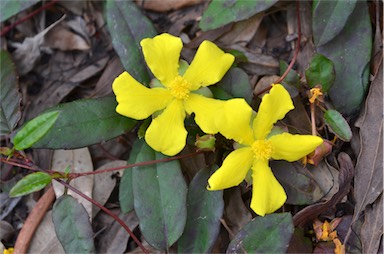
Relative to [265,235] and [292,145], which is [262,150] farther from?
[265,235]

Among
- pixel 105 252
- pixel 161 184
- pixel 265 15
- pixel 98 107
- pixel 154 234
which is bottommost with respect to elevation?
pixel 105 252

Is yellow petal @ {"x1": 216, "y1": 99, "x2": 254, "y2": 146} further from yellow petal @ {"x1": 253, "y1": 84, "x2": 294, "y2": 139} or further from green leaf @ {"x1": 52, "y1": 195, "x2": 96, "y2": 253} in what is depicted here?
green leaf @ {"x1": 52, "y1": 195, "x2": 96, "y2": 253}

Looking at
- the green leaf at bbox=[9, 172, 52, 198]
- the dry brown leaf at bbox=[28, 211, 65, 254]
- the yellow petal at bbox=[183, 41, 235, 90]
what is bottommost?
the dry brown leaf at bbox=[28, 211, 65, 254]

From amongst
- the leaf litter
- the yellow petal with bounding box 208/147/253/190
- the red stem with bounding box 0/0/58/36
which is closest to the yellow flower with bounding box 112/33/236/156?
the yellow petal with bounding box 208/147/253/190

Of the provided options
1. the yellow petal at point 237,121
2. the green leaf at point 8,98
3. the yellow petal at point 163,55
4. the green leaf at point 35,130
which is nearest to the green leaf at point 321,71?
the yellow petal at point 237,121

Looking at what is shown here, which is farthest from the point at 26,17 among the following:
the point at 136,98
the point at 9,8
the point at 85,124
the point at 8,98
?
the point at 136,98

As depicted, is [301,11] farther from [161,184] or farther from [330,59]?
[161,184]

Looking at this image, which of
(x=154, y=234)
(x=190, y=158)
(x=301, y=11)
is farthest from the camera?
(x=301, y=11)

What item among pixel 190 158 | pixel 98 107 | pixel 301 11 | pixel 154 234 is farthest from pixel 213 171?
pixel 301 11
